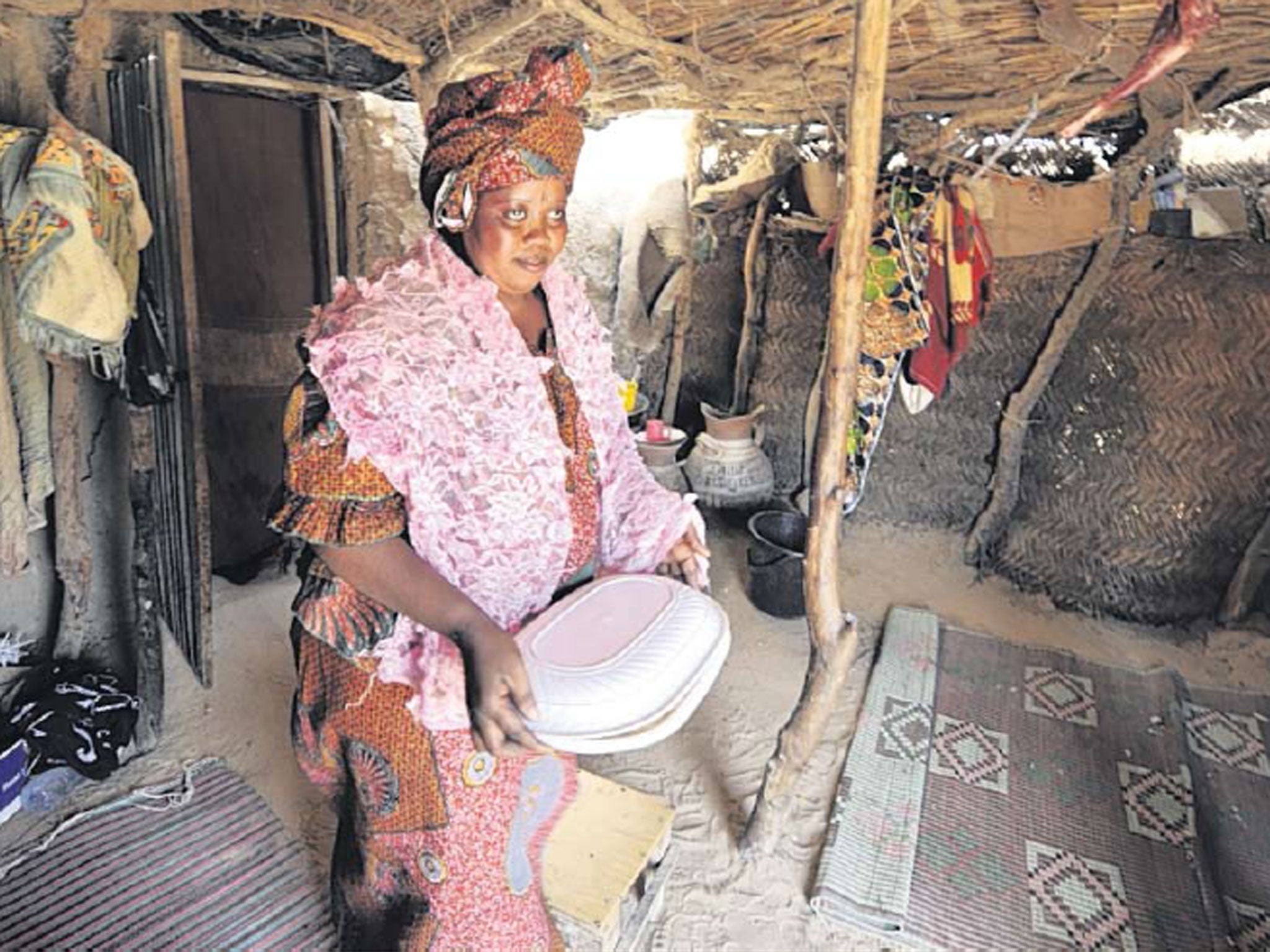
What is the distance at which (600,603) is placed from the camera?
3.97 ft

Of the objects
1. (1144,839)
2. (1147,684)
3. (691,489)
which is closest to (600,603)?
(1144,839)

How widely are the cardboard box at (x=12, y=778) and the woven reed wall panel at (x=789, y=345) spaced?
3688mm

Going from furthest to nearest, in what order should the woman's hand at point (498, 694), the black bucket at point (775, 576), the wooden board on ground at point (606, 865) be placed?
the black bucket at point (775, 576) < the wooden board on ground at point (606, 865) < the woman's hand at point (498, 694)

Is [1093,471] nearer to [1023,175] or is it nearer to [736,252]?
[1023,175]

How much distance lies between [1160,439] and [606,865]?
308 cm

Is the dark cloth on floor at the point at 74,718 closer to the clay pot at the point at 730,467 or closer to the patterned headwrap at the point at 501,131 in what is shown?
the patterned headwrap at the point at 501,131

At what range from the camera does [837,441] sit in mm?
2006

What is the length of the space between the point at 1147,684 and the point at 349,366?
3.25 metres

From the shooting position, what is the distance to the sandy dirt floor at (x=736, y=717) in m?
2.16

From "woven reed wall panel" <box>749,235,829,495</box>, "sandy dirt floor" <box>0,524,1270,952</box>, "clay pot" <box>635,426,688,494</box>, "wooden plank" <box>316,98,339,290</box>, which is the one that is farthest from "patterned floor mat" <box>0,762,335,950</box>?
"woven reed wall panel" <box>749,235,829,495</box>

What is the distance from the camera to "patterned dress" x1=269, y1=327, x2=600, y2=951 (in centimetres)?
111

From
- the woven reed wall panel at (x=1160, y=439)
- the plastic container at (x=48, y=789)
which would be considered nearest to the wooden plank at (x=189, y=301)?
the plastic container at (x=48, y=789)

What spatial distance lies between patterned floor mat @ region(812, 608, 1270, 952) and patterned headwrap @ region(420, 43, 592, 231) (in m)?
1.94

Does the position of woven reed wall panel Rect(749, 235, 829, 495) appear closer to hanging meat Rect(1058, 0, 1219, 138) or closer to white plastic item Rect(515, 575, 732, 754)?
hanging meat Rect(1058, 0, 1219, 138)
